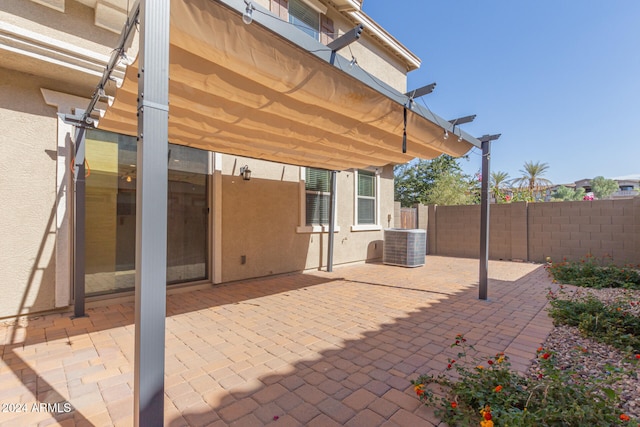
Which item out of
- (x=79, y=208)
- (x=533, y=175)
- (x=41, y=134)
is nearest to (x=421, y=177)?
(x=533, y=175)

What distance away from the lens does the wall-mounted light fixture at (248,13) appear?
6.33 feet

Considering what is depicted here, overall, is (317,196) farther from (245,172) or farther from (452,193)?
(452,193)

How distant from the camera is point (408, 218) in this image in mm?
11062

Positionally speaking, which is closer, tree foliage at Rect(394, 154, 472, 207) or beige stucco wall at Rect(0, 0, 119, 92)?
beige stucco wall at Rect(0, 0, 119, 92)

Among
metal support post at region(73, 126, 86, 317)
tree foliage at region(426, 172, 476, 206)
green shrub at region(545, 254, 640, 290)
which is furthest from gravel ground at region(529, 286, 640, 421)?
tree foliage at region(426, 172, 476, 206)

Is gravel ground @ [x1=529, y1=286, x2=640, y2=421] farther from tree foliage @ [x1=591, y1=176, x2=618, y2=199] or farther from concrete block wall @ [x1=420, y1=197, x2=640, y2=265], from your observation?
tree foliage @ [x1=591, y1=176, x2=618, y2=199]

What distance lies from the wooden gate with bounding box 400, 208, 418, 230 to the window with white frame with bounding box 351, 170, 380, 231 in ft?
6.25

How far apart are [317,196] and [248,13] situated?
232 inches

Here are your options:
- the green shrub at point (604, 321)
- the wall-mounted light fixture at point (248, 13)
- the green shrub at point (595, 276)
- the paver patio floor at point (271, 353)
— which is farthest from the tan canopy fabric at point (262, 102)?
the green shrub at point (595, 276)

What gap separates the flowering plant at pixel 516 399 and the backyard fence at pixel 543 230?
27.0 feet

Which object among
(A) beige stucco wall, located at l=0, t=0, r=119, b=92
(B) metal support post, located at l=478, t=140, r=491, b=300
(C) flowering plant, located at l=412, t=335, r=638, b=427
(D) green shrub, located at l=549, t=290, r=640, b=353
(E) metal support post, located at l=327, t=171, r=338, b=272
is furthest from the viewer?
(E) metal support post, located at l=327, t=171, r=338, b=272

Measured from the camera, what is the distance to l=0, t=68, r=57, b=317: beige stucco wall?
12.3 ft

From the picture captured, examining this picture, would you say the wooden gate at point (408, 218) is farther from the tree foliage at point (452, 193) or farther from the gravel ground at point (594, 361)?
the gravel ground at point (594, 361)

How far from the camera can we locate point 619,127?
70.0 feet
